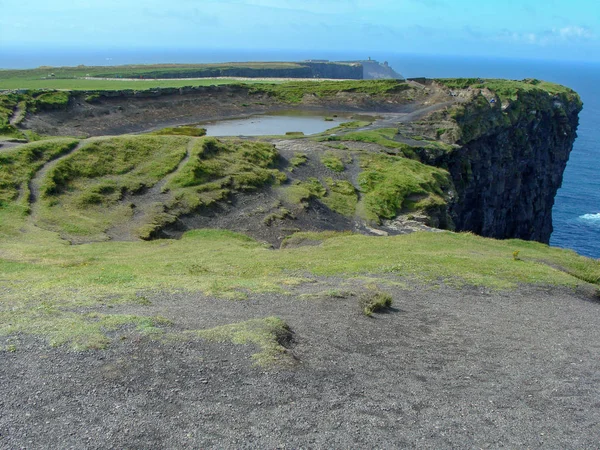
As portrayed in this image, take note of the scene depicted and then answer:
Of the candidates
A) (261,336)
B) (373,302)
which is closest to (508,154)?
(373,302)

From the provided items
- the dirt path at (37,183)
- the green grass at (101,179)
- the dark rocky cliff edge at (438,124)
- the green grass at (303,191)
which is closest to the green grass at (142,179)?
the green grass at (101,179)

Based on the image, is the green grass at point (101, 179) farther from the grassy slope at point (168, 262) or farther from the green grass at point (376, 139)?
the green grass at point (376, 139)

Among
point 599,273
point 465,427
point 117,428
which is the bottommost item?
point 599,273

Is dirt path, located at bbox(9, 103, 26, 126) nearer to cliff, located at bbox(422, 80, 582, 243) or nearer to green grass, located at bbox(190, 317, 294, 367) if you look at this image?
cliff, located at bbox(422, 80, 582, 243)

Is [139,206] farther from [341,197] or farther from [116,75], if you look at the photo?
[116,75]

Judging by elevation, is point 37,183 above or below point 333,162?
above

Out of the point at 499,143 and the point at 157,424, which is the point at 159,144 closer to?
the point at 157,424

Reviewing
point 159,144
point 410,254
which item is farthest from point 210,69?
point 410,254
